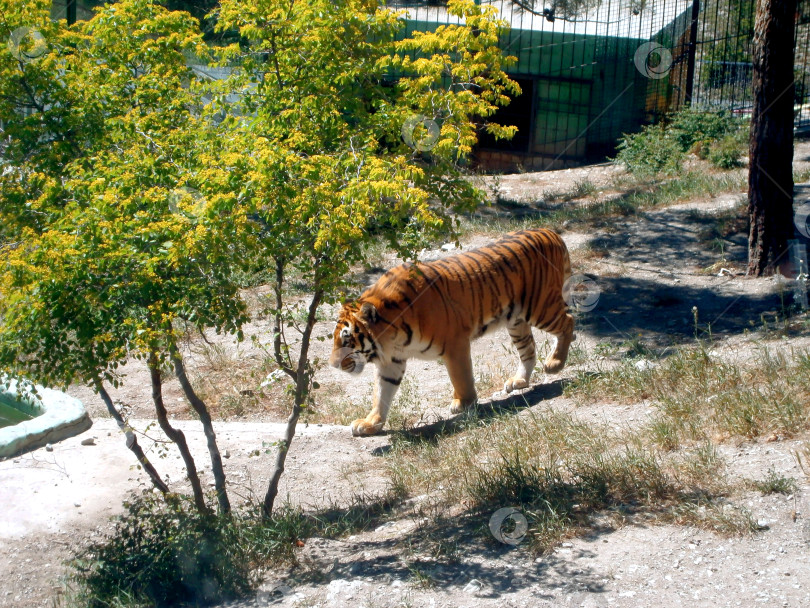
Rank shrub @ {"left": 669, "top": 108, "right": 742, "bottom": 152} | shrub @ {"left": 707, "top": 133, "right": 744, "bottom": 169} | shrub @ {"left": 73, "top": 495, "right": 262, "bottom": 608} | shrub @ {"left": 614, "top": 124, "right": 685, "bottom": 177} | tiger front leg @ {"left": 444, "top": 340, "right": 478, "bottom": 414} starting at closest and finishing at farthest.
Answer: shrub @ {"left": 73, "top": 495, "right": 262, "bottom": 608} < tiger front leg @ {"left": 444, "top": 340, "right": 478, "bottom": 414} < shrub @ {"left": 707, "top": 133, "right": 744, "bottom": 169} < shrub @ {"left": 614, "top": 124, "right": 685, "bottom": 177} < shrub @ {"left": 669, "top": 108, "right": 742, "bottom": 152}

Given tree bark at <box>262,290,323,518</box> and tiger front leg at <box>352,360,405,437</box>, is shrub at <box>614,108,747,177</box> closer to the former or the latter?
tiger front leg at <box>352,360,405,437</box>

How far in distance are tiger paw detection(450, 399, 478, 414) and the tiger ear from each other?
1.05m

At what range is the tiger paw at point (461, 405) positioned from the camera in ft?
22.0

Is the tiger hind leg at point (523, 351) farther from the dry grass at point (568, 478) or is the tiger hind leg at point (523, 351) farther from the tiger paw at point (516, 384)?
the dry grass at point (568, 478)

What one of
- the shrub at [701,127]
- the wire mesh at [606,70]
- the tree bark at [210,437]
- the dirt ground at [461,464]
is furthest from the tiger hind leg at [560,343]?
the wire mesh at [606,70]

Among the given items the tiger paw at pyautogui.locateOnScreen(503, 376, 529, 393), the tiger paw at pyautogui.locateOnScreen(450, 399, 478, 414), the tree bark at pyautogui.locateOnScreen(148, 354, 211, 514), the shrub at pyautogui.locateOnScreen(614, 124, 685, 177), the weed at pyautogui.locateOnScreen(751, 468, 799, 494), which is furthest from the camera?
the shrub at pyautogui.locateOnScreen(614, 124, 685, 177)

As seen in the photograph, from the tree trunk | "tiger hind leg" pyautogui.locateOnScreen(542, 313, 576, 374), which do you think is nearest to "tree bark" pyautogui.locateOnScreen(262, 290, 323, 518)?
"tiger hind leg" pyautogui.locateOnScreen(542, 313, 576, 374)

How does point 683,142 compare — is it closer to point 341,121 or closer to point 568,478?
point 568,478

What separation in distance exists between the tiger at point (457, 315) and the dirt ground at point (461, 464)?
0.34 metres

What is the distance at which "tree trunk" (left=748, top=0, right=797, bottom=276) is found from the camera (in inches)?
320

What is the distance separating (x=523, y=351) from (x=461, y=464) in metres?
2.19

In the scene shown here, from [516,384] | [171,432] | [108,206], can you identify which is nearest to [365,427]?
[516,384]

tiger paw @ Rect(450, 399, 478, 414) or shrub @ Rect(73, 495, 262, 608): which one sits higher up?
tiger paw @ Rect(450, 399, 478, 414)

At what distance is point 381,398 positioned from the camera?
669 cm
